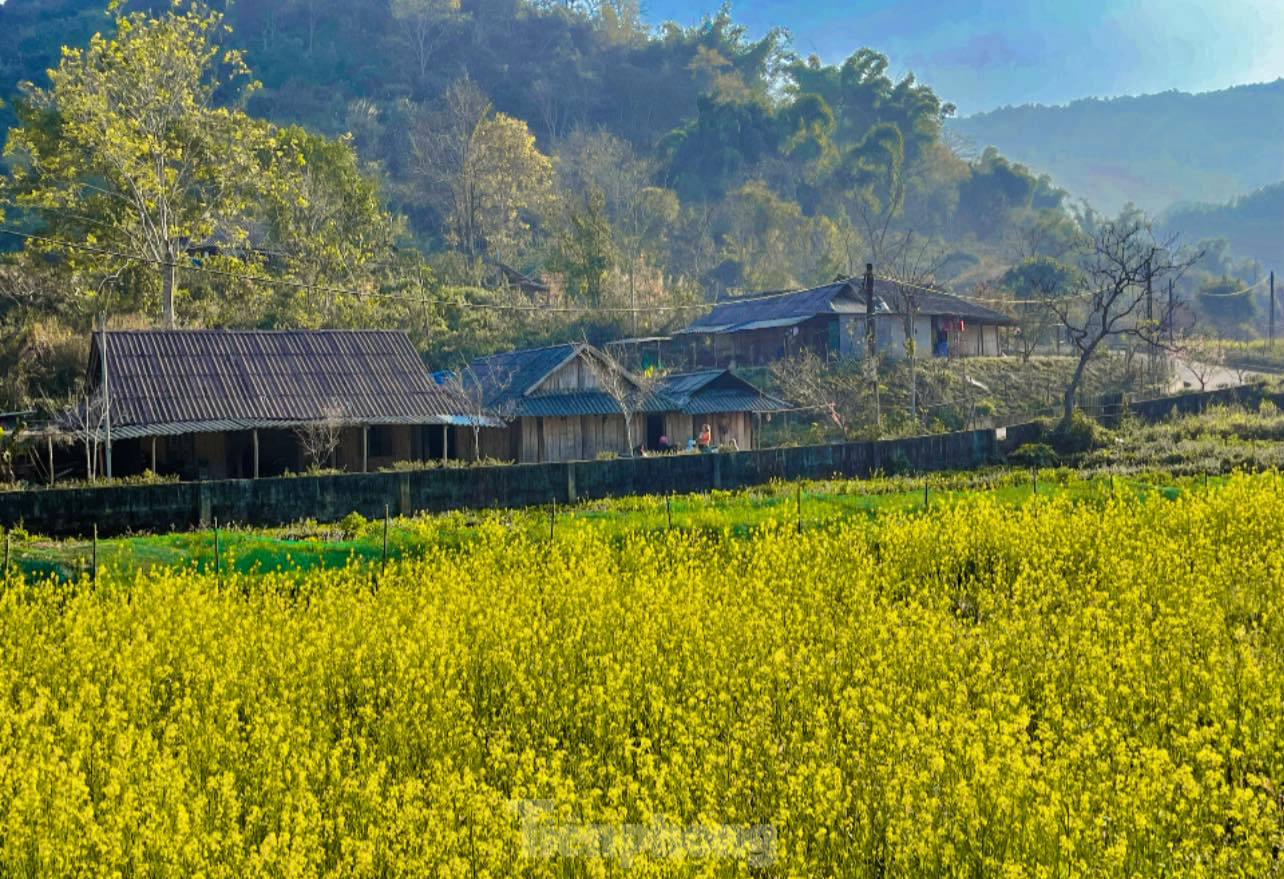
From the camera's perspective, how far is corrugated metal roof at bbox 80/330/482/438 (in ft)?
85.9

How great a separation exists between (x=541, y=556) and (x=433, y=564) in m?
1.31

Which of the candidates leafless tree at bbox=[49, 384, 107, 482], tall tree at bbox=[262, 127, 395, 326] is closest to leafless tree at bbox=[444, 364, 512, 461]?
tall tree at bbox=[262, 127, 395, 326]

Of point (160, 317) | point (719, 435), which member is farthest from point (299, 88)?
point (719, 435)

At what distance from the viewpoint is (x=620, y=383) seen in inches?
1341

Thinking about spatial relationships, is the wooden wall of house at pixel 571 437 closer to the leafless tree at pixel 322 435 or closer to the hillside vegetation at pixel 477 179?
the leafless tree at pixel 322 435

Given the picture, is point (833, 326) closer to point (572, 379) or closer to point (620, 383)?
point (620, 383)

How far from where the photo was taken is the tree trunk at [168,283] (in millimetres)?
34906

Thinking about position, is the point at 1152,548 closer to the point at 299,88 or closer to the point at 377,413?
the point at 377,413

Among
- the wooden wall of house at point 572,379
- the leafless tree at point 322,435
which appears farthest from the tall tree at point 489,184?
the leafless tree at point 322,435

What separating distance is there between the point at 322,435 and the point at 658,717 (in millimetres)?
20912

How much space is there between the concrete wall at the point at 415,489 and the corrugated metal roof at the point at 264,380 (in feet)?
23.9

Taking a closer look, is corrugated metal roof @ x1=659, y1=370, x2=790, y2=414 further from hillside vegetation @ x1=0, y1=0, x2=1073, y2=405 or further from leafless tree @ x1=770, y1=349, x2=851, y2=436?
hillside vegetation @ x1=0, y1=0, x2=1073, y2=405

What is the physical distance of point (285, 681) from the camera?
339 inches

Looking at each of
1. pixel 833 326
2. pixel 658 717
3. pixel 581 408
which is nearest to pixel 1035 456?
pixel 581 408
